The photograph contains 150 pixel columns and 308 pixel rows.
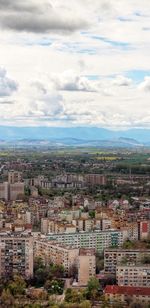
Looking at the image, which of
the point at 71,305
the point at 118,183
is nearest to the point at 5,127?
the point at 118,183

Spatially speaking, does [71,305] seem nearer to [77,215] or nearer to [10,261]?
[10,261]

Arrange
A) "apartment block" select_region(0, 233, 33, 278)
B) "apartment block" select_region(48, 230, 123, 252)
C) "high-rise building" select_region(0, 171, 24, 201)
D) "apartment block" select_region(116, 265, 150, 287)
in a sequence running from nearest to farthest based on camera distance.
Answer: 1. "apartment block" select_region(116, 265, 150, 287)
2. "apartment block" select_region(0, 233, 33, 278)
3. "apartment block" select_region(48, 230, 123, 252)
4. "high-rise building" select_region(0, 171, 24, 201)

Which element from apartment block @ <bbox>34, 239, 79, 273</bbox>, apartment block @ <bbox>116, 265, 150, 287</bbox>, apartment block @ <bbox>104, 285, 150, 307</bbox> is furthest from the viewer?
apartment block @ <bbox>34, 239, 79, 273</bbox>

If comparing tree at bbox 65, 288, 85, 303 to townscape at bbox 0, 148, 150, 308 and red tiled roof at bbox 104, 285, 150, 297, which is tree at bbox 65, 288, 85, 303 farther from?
red tiled roof at bbox 104, 285, 150, 297

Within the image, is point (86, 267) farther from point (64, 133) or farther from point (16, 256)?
point (64, 133)

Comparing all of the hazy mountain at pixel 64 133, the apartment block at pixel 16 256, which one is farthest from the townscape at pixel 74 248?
the hazy mountain at pixel 64 133

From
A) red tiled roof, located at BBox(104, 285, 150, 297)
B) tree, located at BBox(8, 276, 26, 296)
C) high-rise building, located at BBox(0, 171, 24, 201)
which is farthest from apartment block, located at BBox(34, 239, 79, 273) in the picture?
high-rise building, located at BBox(0, 171, 24, 201)

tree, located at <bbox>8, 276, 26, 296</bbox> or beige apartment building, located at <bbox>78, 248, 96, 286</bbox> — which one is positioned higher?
beige apartment building, located at <bbox>78, 248, 96, 286</bbox>
